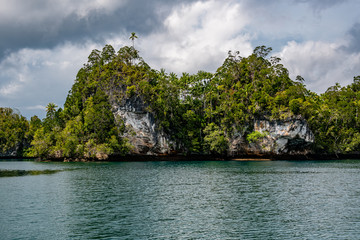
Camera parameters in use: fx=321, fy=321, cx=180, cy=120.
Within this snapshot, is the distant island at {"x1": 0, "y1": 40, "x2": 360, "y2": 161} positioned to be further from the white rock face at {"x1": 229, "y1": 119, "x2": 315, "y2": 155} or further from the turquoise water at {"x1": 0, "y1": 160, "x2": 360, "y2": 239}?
the turquoise water at {"x1": 0, "y1": 160, "x2": 360, "y2": 239}

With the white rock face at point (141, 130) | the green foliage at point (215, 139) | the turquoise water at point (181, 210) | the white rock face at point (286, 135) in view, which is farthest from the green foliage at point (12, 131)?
the turquoise water at point (181, 210)

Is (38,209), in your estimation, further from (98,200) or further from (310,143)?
(310,143)

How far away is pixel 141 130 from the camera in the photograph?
264ft

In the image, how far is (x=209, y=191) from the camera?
104ft

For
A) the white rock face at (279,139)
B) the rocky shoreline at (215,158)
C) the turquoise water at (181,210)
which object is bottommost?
the turquoise water at (181,210)

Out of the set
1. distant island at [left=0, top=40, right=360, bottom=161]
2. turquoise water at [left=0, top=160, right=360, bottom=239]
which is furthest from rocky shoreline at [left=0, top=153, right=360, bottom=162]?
turquoise water at [left=0, top=160, right=360, bottom=239]

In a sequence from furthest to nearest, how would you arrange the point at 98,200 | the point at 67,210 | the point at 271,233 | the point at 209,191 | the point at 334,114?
1. the point at 334,114
2. the point at 209,191
3. the point at 98,200
4. the point at 67,210
5. the point at 271,233

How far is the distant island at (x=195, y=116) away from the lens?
78.1 m

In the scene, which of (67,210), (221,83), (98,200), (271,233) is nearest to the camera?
(271,233)

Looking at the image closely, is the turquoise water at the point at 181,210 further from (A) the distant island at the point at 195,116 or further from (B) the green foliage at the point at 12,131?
(B) the green foliage at the point at 12,131

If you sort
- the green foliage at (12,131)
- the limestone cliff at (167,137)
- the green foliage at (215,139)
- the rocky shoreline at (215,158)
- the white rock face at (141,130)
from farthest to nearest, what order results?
the green foliage at (12,131) < the rocky shoreline at (215,158) < the green foliage at (215,139) < the white rock face at (141,130) < the limestone cliff at (167,137)

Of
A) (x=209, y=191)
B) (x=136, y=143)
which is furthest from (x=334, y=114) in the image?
(x=209, y=191)

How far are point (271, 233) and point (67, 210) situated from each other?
48.0ft

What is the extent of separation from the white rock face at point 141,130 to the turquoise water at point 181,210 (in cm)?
4329
